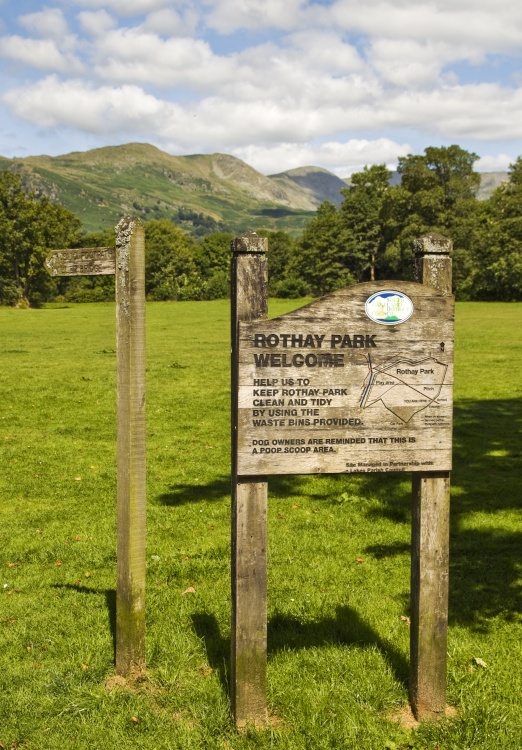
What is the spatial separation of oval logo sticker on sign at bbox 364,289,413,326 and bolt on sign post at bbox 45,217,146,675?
68.1 inches

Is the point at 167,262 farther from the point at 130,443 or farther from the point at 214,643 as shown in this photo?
the point at 130,443

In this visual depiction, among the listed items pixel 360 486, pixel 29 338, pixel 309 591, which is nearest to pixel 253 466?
pixel 309 591

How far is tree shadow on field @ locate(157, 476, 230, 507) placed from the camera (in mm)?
10383

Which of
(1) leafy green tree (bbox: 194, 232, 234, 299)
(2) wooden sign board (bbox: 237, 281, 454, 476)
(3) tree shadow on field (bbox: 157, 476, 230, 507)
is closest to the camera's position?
(2) wooden sign board (bbox: 237, 281, 454, 476)

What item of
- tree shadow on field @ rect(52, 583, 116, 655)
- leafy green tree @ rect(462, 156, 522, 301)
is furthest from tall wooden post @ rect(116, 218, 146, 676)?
leafy green tree @ rect(462, 156, 522, 301)

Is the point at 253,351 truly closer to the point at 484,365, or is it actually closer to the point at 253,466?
the point at 253,466

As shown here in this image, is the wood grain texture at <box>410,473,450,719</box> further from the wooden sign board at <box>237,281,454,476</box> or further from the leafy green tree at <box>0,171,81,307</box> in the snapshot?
the leafy green tree at <box>0,171,81,307</box>

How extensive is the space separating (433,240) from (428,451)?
55.0 inches

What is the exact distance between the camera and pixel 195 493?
35.2ft

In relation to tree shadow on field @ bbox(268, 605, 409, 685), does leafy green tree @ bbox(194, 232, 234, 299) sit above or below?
above

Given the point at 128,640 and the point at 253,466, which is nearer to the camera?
the point at 253,466

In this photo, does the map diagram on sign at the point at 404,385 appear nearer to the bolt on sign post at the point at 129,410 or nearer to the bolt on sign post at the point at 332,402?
the bolt on sign post at the point at 332,402

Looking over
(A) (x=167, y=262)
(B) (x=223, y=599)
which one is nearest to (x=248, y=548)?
(B) (x=223, y=599)

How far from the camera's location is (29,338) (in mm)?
36531
